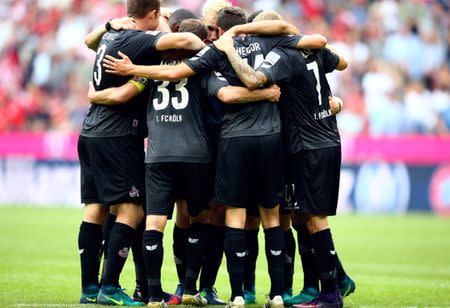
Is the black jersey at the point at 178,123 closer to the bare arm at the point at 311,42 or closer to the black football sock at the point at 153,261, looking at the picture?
the black football sock at the point at 153,261

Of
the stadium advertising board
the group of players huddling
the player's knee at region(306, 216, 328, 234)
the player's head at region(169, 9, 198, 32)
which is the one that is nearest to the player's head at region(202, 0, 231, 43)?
the player's head at region(169, 9, 198, 32)

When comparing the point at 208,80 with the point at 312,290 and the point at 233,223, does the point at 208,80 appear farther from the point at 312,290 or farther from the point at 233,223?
the point at 312,290

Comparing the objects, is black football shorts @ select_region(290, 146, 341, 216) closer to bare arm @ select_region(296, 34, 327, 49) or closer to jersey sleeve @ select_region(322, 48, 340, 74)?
jersey sleeve @ select_region(322, 48, 340, 74)

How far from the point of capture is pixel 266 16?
971cm

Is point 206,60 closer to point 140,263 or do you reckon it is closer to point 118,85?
point 118,85

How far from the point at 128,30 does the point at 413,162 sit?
12616mm

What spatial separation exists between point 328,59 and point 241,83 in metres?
1.03

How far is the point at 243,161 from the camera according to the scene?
9305mm

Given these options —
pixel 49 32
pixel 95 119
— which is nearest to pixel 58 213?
pixel 49 32

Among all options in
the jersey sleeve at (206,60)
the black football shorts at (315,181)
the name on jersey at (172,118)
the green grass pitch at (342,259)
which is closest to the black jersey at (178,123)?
the name on jersey at (172,118)

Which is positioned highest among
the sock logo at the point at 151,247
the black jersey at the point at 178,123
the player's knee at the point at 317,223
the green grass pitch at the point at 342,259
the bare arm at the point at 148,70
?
the bare arm at the point at 148,70

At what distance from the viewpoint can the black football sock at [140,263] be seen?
10102 millimetres

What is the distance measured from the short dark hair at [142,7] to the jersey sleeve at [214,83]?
89 cm

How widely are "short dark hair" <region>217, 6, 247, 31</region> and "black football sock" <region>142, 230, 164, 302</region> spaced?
7.23ft
